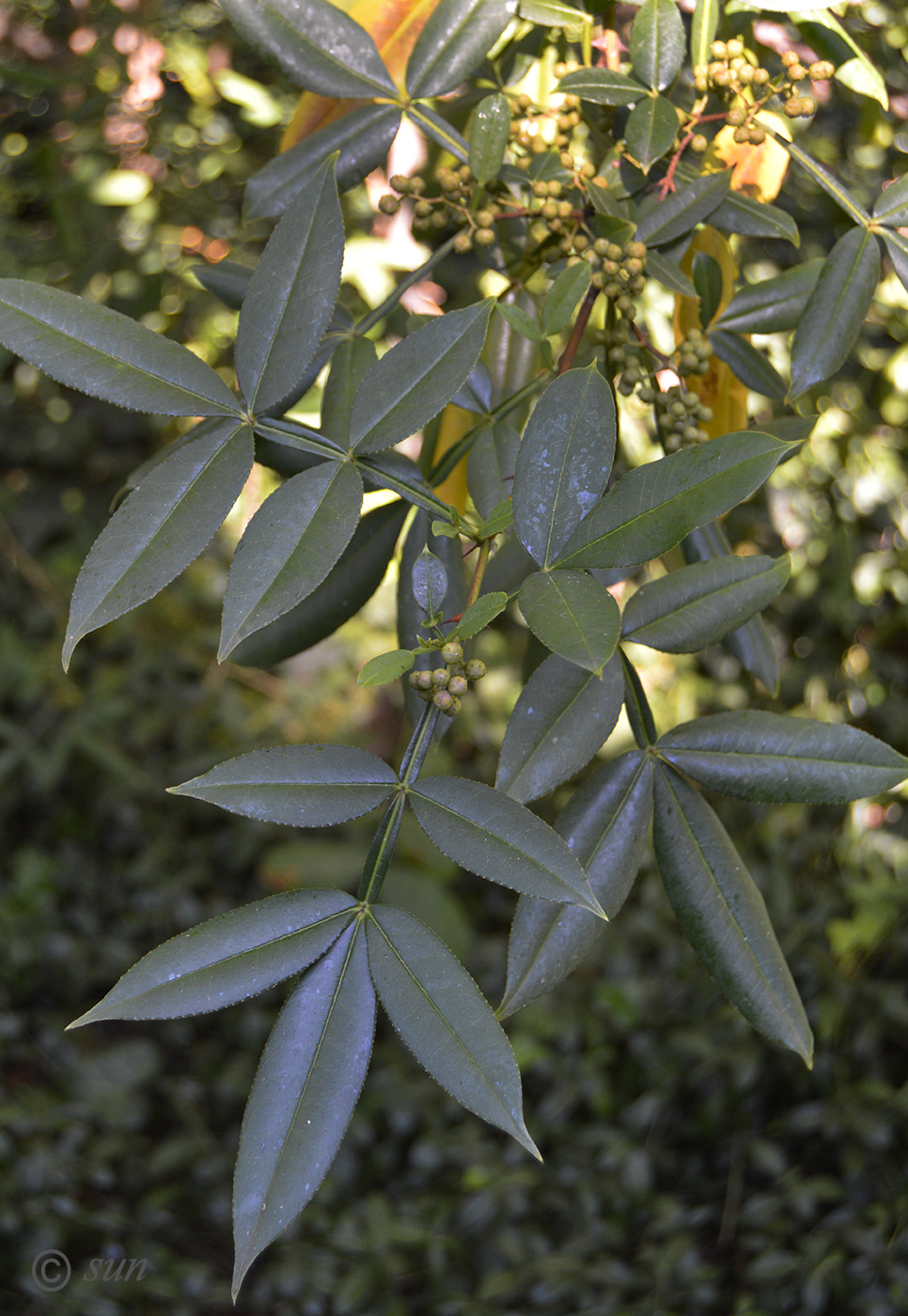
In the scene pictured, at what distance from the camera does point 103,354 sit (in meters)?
0.50

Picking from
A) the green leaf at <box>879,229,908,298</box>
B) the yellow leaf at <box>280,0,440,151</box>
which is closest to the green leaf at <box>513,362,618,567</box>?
the green leaf at <box>879,229,908,298</box>

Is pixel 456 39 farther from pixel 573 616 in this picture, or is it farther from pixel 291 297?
pixel 573 616

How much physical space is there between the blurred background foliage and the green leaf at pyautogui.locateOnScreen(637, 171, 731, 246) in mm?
689

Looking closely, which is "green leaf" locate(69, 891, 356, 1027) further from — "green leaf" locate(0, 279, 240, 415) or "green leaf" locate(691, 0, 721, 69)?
"green leaf" locate(691, 0, 721, 69)

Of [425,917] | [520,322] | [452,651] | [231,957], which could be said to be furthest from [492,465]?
[425,917]

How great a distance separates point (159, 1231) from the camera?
175cm

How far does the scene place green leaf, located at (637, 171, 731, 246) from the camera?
0.57 metres

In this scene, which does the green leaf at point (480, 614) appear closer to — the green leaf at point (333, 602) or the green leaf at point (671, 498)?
the green leaf at point (671, 498)

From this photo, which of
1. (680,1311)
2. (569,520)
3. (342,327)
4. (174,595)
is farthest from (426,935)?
A: (174,595)

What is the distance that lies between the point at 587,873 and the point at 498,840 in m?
0.09

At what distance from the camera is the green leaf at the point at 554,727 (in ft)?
1.62

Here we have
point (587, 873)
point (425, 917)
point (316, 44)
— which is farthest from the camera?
point (425, 917)

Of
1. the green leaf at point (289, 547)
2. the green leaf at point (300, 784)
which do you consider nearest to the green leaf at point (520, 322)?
the green leaf at point (289, 547)

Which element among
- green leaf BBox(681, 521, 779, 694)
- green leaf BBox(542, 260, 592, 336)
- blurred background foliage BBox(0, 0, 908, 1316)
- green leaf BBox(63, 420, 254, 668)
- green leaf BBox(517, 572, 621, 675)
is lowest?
blurred background foliage BBox(0, 0, 908, 1316)
